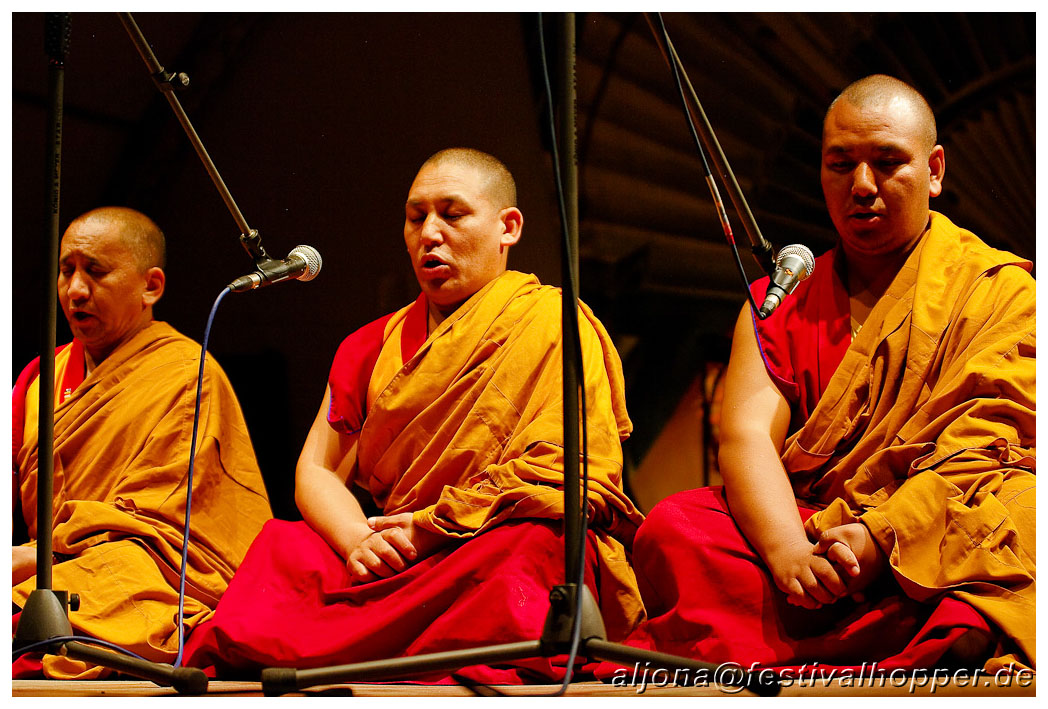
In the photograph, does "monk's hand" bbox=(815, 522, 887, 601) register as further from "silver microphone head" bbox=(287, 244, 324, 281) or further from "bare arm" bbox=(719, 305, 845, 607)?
"silver microphone head" bbox=(287, 244, 324, 281)

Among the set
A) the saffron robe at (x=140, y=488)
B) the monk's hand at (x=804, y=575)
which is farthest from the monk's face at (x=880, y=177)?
the saffron robe at (x=140, y=488)

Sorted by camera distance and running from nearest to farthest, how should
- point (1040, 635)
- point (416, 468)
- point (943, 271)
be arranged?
point (1040, 635) < point (943, 271) < point (416, 468)

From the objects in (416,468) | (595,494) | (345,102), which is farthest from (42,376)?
(345,102)

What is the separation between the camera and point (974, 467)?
2123 mm

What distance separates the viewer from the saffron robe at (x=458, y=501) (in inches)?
90.4

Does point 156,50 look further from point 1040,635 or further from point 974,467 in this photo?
point 1040,635

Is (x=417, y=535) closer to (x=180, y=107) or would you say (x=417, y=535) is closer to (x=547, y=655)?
(x=547, y=655)

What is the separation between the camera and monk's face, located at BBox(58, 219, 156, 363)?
3168mm

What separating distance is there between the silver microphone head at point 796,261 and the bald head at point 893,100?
77cm

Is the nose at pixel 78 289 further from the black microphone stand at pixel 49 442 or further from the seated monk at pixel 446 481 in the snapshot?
the black microphone stand at pixel 49 442

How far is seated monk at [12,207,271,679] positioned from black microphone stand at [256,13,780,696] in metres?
0.99

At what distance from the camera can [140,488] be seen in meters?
2.87

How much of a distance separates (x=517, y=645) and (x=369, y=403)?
3.81 ft

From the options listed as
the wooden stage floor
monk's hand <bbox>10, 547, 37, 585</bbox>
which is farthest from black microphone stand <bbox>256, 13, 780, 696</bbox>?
monk's hand <bbox>10, 547, 37, 585</bbox>
